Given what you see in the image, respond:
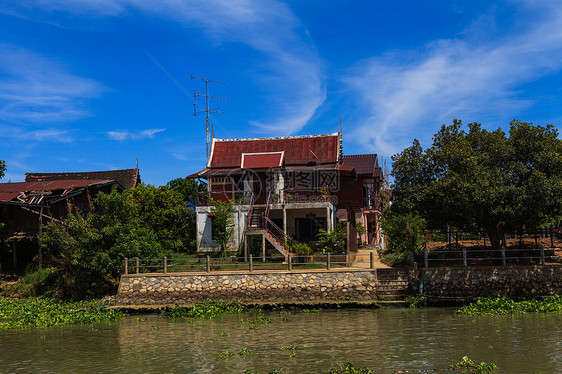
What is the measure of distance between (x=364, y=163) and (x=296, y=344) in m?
30.6

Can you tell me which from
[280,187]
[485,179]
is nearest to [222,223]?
[280,187]

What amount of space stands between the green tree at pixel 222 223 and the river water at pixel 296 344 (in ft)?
35.5

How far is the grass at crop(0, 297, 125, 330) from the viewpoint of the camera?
80.6 feet

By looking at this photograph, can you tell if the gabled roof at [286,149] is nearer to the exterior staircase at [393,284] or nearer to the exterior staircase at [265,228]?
the exterior staircase at [265,228]

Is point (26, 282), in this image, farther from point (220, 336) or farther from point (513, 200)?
point (513, 200)

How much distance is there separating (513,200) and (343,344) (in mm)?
13839

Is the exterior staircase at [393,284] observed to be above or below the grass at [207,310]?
above

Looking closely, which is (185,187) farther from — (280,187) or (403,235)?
(403,235)

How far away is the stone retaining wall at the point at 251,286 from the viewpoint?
1109 inches

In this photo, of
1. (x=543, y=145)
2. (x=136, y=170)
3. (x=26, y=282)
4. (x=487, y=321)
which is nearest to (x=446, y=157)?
(x=543, y=145)

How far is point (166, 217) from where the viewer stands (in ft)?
130

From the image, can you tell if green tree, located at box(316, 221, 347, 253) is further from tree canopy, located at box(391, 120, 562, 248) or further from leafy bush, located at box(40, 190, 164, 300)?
leafy bush, located at box(40, 190, 164, 300)

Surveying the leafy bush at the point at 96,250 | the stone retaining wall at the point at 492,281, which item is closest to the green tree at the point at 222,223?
the leafy bush at the point at 96,250

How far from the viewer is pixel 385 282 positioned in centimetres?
2817
